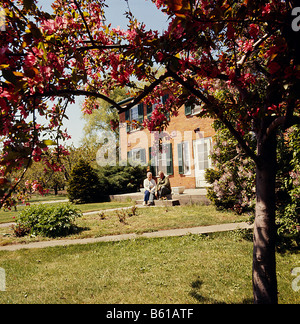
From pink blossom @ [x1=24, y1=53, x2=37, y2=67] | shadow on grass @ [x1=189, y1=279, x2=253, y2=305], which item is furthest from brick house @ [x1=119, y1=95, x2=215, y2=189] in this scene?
pink blossom @ [x1=24, y1=53, x2=37, y2=67]

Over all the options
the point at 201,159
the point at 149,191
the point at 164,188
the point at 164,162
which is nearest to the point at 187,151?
the point at 201,159

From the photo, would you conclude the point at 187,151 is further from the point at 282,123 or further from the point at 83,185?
the point at 282,123

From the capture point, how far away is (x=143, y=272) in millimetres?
3977

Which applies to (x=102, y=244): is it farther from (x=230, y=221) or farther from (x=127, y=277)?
(x=230, y=221)

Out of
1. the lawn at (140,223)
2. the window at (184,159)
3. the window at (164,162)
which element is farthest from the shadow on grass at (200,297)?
the window at (164,162)

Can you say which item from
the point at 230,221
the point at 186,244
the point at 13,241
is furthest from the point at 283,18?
the point at 13,241

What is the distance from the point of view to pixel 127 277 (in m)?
3.82

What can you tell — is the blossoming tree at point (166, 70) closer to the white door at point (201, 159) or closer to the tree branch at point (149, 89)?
the tree branch at point (149, 89)

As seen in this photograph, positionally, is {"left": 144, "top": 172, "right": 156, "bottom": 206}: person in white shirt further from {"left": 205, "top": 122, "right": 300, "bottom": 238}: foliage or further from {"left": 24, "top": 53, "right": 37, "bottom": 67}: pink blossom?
{"left": 24, "top": 53, "right": 37, "bottom": 67}: pink blossom

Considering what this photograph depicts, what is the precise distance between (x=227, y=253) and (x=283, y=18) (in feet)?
12.9

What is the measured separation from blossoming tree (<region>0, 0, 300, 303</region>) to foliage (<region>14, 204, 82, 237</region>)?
406 centimetres

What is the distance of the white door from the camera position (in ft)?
44.6
